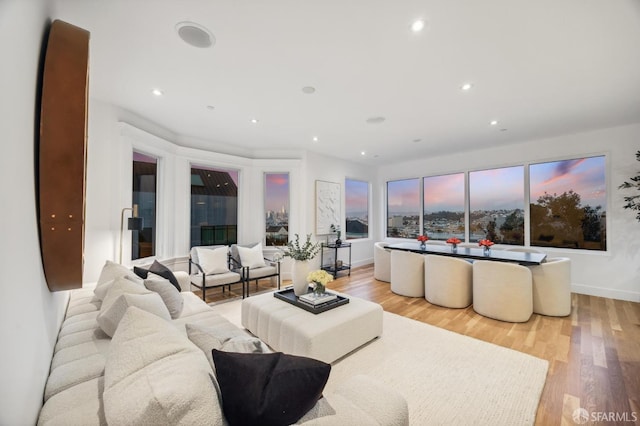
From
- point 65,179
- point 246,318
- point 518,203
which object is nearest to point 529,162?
point 518,203

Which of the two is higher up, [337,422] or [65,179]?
[65,179]

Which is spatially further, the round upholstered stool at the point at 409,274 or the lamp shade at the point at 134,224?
the round upholstered stool at the point at 409,274

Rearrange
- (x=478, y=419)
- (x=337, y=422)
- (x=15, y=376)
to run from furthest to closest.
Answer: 1. (x=478, y=419)
2. (x=337, y=422)
3. (x=15, y=376)

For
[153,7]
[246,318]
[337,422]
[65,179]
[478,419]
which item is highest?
[153,7]

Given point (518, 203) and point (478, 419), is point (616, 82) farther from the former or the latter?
point (478, 419)

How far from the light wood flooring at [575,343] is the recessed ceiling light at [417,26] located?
9.85 feet

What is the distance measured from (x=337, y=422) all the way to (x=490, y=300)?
3365 mm

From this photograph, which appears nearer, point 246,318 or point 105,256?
point 246,318

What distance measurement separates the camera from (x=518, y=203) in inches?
205

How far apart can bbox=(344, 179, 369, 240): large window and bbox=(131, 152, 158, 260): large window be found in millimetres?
4270

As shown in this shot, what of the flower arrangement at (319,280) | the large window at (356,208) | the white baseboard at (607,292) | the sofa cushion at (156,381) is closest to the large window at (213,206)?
the large window at (356,208)

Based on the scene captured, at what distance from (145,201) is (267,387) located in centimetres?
418

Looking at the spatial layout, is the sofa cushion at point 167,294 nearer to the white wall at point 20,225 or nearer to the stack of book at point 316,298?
the white wall at point 20,225

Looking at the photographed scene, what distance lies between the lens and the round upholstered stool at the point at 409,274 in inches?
Result: 167
